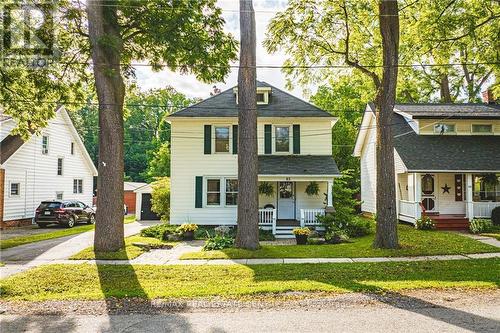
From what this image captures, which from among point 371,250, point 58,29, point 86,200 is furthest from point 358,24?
point 86,200

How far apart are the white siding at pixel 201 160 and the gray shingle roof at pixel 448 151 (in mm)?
4181

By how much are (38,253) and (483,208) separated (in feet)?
63.9

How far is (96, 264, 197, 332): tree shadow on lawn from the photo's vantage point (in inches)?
216

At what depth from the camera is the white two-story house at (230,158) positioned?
1853cm

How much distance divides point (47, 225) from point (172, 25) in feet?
52.6

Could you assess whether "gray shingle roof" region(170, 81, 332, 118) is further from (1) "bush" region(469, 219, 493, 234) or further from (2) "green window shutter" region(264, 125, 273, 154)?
(1) "bush" region(469, 219, 493, 234)

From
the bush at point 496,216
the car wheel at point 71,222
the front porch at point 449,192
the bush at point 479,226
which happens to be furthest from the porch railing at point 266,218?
the car wheel at point 71,222

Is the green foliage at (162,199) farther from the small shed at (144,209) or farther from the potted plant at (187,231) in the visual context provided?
the potted plant at (187,231)

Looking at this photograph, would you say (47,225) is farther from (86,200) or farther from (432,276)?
(432,276)

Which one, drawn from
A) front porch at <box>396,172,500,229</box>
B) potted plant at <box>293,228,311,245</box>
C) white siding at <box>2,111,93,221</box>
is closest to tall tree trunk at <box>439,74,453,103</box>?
front porch at <box>396,172,500,229</box>

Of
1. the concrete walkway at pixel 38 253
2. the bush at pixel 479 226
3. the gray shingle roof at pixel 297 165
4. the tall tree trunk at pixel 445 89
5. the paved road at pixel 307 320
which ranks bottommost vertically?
the concrete walkway at pixel 38 253

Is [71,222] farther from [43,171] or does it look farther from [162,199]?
[162,199]

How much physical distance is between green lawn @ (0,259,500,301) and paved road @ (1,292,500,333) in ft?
3.51

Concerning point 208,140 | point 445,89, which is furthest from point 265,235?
point 445,89
